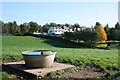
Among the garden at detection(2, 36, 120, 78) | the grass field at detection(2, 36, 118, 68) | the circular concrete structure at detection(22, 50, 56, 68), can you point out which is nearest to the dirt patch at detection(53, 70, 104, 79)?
the garden at detection(2, 36, 120, 78)

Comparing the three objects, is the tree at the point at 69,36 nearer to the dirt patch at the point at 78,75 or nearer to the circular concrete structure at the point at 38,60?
the circular concrete structure at the point at 38,60

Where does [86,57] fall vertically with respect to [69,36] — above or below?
below

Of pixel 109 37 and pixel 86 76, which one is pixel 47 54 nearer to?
pixel 86 76

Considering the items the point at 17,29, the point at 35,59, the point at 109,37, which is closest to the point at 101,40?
the point at 109,37

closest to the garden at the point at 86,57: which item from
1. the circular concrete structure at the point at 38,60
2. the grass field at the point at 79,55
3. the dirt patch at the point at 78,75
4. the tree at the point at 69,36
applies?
the grass field at the point at 79,55

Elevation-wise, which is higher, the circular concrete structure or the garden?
the circular concrete structure

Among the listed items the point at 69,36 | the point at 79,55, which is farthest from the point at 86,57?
the point at 69,36

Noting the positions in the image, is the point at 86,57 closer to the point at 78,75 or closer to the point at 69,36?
the point at 78,75

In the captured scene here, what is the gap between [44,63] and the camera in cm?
745

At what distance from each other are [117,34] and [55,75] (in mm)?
39578

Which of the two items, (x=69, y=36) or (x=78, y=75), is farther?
(x=69, y=36)

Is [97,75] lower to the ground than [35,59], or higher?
lower

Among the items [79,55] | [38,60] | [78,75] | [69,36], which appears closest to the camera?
[78,75]

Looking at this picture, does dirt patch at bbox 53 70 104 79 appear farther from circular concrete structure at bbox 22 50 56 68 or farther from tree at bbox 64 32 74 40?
tree at bbox 64 32 74 40
